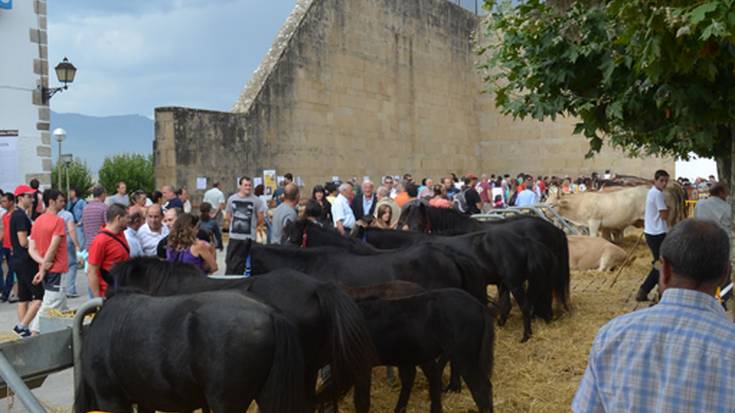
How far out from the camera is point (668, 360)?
1998 millimetres

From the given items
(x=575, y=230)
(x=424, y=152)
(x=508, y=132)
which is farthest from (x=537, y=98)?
(x=508, y=132)

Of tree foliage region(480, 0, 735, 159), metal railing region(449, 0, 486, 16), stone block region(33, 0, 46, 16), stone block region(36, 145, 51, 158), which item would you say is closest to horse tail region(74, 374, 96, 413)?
tree foliage region(480, 0, 735, 159)

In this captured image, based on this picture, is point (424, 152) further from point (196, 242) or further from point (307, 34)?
point (196, 242)

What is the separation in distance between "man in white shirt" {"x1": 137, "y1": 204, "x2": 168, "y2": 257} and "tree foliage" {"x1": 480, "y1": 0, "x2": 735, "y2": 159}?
12.6ft

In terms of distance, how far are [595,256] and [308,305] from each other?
923cm

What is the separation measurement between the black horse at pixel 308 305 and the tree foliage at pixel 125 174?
2602 cm

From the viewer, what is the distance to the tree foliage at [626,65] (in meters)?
4.25

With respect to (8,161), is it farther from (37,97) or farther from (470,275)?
(470,275)

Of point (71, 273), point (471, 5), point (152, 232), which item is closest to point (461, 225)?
point (152, 232)

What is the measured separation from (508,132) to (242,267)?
27374 millimetres

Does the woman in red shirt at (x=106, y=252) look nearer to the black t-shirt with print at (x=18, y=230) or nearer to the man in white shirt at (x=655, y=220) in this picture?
the black t-shirt with print at (x=18, y=230)

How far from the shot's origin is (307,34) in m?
20.5

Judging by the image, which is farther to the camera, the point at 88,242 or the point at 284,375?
the point at 88,242

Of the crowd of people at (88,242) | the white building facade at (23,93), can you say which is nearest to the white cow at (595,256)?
the crowd of people at (88,242)
